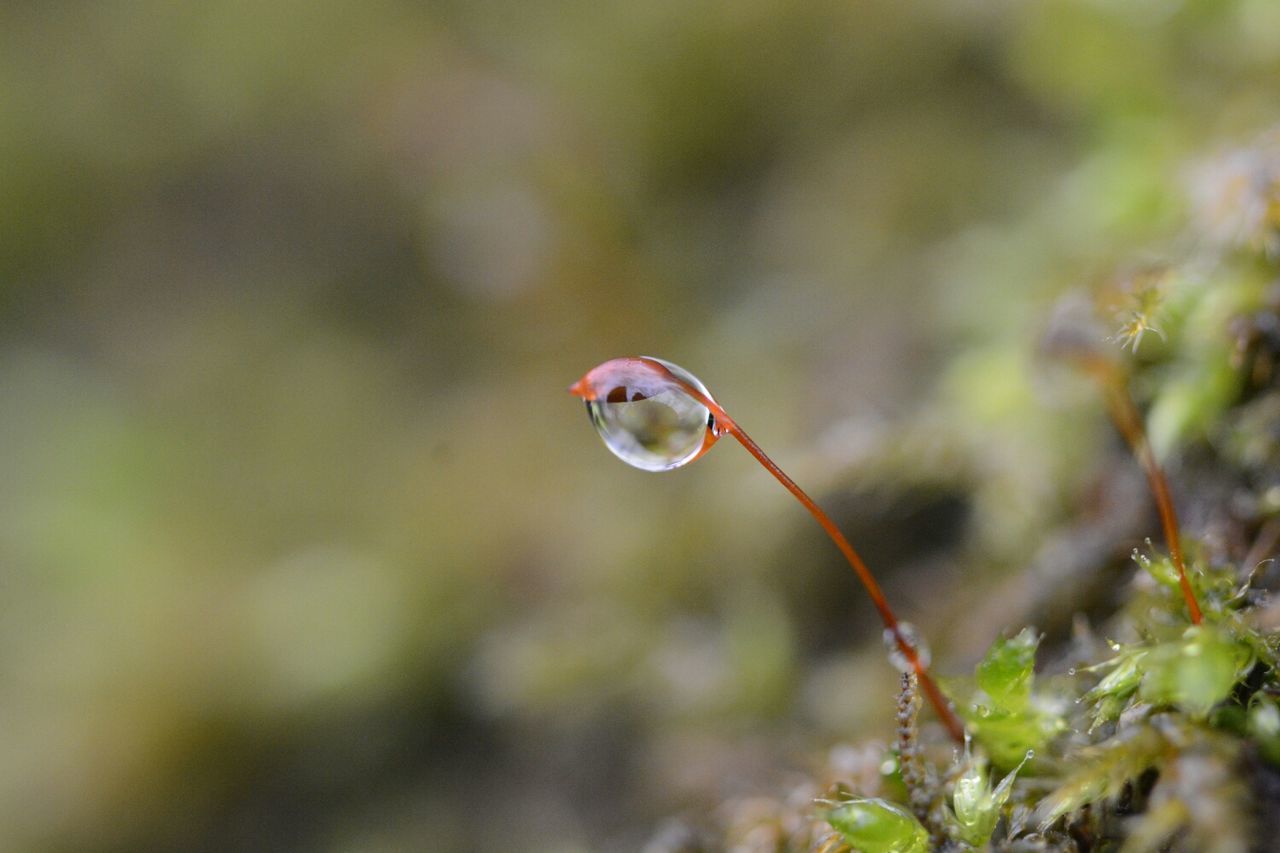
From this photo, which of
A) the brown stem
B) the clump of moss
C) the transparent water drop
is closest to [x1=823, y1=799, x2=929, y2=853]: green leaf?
the clump of moss

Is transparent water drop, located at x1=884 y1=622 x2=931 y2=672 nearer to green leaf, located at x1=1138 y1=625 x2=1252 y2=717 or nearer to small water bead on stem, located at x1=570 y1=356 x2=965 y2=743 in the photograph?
small water bead on stem, located at x1=570 y1=356 x2=965 y2=743

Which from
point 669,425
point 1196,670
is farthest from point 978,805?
point 669,425

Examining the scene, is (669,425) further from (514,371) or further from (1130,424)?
(514,371)

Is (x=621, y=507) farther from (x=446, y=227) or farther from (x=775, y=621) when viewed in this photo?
(x=446, y=227)

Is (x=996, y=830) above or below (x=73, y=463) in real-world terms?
below

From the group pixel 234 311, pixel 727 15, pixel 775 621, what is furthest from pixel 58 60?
pixel 775 621
